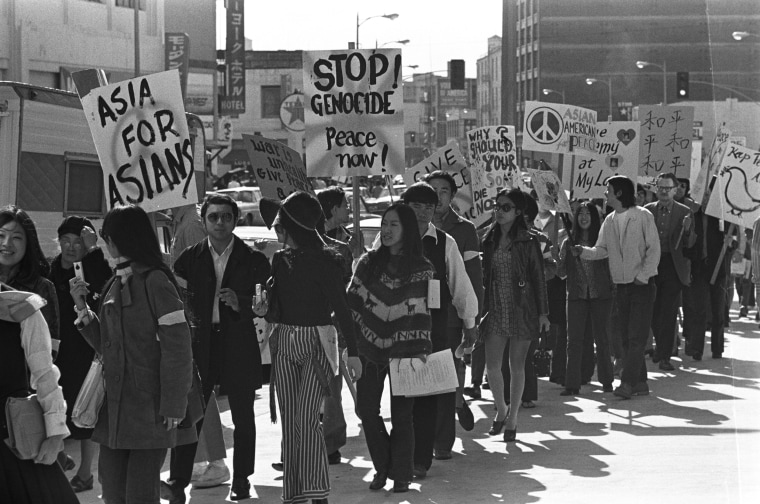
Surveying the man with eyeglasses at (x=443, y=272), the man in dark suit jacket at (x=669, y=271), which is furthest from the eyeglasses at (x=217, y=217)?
the man in dark suit jacket at (x=669, y=271)

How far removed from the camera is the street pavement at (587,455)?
7742 mm

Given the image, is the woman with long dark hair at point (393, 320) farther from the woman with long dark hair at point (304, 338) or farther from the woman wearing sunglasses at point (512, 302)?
the woman wearing sunglasses at point (512, 302)

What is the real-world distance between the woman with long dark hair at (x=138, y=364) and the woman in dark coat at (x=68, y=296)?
2165 millimetres

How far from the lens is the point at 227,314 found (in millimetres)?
7883

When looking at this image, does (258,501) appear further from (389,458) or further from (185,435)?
(185,435)

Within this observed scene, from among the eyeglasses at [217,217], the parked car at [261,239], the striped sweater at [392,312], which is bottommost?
the striped sweater at [392,312]

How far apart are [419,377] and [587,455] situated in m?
1.75

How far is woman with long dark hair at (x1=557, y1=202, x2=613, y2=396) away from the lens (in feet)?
39.5

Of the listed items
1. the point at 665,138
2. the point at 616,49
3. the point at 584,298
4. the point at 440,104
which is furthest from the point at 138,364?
the point at 440,104

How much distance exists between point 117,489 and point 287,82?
83992 millimetres

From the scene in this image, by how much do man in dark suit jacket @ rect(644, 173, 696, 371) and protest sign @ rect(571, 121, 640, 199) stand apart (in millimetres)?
1640

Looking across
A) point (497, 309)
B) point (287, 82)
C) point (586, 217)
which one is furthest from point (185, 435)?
point (287, 82)

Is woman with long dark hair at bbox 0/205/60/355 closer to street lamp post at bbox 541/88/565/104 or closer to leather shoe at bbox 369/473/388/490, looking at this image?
leather shoe at bbox 369/473/388/490

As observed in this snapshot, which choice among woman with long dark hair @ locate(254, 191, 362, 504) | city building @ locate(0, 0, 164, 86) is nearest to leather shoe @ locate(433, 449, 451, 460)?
woman with long dark hair @ locate(254, 191, 362, 504)
